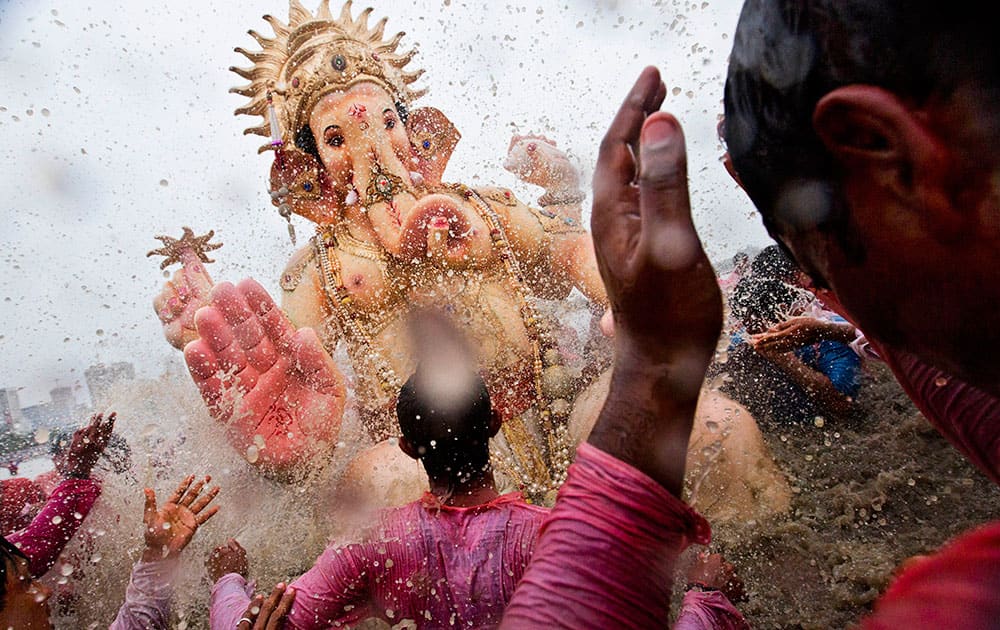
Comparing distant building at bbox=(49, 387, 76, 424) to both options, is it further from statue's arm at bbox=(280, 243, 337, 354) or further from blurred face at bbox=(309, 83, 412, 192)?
blurred face at bbox=(309, 83, 412, 192)

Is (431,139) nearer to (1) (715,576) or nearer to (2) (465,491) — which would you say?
(2) (465,491)

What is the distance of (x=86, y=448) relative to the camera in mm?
2619

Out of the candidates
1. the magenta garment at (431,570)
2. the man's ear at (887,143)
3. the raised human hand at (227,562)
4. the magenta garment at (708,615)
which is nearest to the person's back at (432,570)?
the magenta garment at (431,570)

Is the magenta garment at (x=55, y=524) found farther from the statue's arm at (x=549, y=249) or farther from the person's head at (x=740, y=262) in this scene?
the person's head at (x=740, y=262)

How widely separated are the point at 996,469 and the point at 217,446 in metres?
3.23

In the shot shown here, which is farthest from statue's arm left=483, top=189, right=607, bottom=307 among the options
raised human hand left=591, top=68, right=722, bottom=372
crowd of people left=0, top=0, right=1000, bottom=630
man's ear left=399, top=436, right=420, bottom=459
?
raised human hand left=591, top=68, right=722, bottom=372

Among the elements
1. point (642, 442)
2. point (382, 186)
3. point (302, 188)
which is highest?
point (302, 188)

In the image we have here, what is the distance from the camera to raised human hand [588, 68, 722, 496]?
26.6 inches

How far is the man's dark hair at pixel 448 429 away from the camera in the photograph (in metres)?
1.82

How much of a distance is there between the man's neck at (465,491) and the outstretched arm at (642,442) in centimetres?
112

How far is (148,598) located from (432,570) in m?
1.14

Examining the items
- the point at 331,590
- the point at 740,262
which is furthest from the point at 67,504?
the point at 740,262

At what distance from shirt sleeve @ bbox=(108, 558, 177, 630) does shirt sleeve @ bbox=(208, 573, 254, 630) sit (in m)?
0.17

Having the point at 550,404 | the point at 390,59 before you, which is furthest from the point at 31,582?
the point at 390,59
